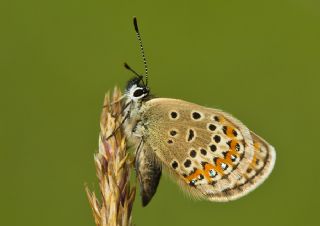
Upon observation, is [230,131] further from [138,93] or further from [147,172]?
[138,93]

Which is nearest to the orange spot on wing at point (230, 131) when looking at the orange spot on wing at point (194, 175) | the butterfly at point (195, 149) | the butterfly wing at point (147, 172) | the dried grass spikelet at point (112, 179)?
the butterfly at point (195, 149)

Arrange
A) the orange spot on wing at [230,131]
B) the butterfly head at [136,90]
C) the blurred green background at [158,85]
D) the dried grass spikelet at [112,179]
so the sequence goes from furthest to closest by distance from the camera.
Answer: the blurred green background at [158,85], the butterfly head at [136,90], the orange spot on wing at [230,131], the dried grass spikelet at [112,179]

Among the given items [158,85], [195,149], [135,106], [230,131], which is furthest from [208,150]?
[158,85]

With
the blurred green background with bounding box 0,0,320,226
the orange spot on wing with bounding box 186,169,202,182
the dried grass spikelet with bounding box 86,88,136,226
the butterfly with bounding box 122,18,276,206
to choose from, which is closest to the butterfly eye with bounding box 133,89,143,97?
the butterfly with bounding box 122,18,276,206

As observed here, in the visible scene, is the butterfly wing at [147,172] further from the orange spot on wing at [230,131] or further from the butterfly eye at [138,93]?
the orange spot on wing at [230,131]

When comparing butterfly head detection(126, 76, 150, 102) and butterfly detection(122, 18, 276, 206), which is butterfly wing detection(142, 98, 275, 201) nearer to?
butterfly detection(122, 18, 276, 206)
